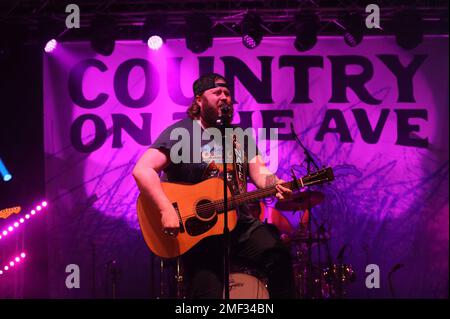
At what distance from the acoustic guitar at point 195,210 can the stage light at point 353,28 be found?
11.5ft

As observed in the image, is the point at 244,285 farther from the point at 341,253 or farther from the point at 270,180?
the point at 341,253

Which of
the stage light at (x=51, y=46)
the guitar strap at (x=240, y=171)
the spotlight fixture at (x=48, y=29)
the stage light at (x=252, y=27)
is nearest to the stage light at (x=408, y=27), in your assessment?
the stage light at (x=252, y=27)

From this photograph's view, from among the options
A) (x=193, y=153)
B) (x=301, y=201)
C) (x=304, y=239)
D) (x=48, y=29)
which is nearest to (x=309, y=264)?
(x=304, y=239)

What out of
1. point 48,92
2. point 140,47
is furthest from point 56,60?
point 140,47

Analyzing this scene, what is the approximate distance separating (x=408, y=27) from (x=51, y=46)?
4713 millimetres

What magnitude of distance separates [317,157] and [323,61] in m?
1.32

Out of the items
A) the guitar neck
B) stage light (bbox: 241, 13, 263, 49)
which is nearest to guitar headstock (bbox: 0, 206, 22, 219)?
the guitar neck

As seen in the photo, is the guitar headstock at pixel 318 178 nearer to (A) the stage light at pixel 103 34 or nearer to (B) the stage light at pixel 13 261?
(A) the stage light at pixel 103 34

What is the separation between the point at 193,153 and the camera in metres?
5.69

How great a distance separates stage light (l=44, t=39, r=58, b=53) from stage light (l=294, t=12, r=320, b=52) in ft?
10.7

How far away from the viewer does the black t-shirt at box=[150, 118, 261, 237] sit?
5.60 m

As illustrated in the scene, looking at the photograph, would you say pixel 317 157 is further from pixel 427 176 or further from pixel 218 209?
pixel 218 209

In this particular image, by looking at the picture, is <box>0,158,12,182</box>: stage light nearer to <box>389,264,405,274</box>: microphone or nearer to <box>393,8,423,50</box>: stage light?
<box>389,264,405,274</box>: microphone

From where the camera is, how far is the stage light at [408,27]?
27.3ft
